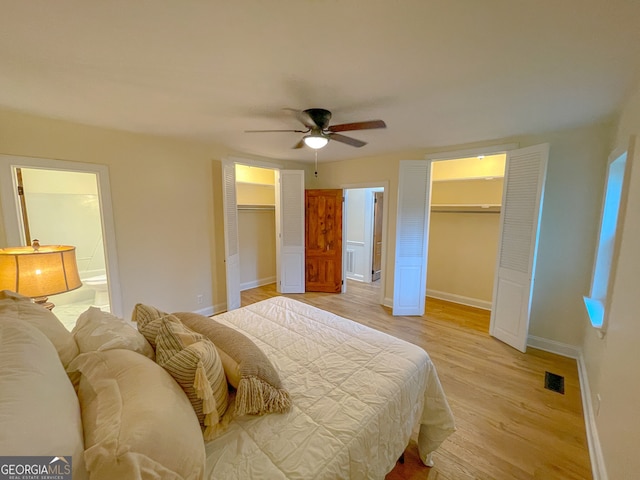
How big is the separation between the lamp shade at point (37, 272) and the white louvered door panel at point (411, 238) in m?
3.44

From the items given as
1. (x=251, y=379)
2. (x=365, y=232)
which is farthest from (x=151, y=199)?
(x=365, y=232)

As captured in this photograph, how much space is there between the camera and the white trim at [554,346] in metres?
2.70

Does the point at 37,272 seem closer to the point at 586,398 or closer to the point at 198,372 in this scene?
the point at 198,372

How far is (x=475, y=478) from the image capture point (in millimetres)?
1472

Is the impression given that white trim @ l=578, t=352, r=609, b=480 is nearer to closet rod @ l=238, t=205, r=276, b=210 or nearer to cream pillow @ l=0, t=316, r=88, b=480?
cream pillow @ l=0, t=316, r=88, b=480

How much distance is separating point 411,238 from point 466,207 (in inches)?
43.6

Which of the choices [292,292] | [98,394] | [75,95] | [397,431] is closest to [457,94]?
[397,431]

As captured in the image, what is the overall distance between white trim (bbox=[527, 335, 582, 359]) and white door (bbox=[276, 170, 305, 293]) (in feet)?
10.9

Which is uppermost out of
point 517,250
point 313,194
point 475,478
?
point 313,194

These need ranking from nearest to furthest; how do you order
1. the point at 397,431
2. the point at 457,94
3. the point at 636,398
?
the point at 636,398 → the point at 397,431 → the point at 457,94

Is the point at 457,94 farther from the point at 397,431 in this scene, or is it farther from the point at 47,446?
the point at 47,446

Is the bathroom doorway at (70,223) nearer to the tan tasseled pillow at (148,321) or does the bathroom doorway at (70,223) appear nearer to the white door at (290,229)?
the white door at (290,229)

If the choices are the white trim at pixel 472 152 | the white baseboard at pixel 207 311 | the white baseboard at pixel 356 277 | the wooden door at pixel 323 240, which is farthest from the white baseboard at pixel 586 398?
the white baseboard at pixel 207 311

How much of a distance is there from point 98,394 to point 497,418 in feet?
8.10
